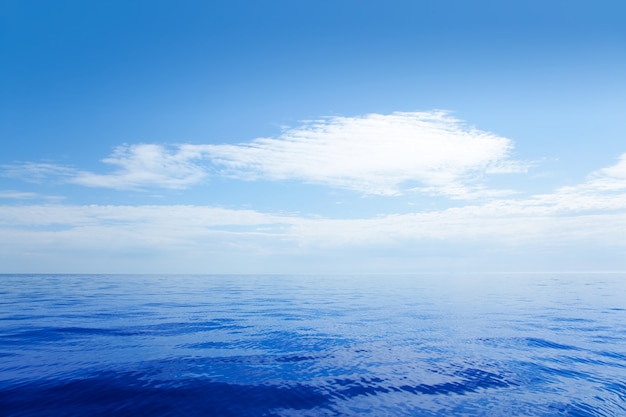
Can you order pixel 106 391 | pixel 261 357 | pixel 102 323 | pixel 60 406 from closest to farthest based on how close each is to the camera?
1. pixel 60 406
2. pixel 106 391
3. pixel 261 357
4. pixel 102 323

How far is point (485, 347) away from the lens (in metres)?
22.6

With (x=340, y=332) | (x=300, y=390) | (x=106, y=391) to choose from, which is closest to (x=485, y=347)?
(x=340, y=332)

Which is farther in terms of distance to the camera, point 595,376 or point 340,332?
point 340,332

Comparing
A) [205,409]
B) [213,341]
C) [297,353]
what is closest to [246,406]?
[205,409]

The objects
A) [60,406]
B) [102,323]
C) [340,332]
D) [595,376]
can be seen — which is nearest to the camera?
[60,406]

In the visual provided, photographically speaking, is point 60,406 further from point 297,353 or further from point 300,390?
point 297,353

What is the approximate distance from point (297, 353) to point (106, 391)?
9.57m

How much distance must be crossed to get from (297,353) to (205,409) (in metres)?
8.29

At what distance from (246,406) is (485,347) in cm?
1602

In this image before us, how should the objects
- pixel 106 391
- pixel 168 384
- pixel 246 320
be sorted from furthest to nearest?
1. pixel 246 320
2. pixel 168 384
3. pixel 106 391

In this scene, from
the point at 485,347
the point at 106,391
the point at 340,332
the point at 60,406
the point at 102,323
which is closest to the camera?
the point at 60,406

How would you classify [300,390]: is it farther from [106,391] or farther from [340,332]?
[340,332]

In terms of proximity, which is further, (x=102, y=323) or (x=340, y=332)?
(x=102, y=323)

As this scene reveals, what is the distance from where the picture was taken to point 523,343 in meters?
23.9
